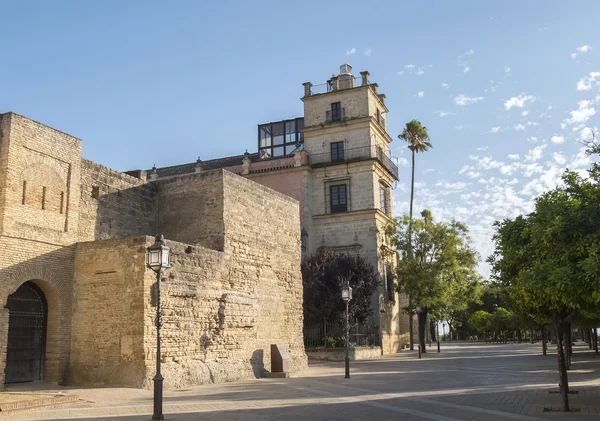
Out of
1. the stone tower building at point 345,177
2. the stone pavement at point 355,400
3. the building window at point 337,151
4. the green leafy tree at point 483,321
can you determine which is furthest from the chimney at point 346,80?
the green leafy tree at point 483,321

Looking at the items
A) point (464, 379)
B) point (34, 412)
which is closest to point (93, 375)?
point (34, 412)

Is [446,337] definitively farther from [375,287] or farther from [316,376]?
[316,376]

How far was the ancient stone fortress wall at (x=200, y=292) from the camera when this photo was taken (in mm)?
15039

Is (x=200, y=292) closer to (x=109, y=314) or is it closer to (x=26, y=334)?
(x=109, y=314)

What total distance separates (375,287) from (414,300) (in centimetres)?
489

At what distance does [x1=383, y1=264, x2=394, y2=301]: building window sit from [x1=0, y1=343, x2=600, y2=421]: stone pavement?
62.4ft

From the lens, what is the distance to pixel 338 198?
3775 centimetres

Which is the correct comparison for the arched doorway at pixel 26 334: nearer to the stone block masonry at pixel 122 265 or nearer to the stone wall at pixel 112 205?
the stone block masonry at pixel 122 265

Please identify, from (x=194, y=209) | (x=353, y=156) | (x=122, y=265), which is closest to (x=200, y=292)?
(x=122, y=265)

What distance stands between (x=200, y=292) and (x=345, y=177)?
21.8 meters

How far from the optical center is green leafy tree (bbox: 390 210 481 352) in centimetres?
3650

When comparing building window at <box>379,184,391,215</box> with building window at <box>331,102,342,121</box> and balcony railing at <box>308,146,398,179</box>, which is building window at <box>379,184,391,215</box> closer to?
balcony railing at <box>308,146,398,179</box>

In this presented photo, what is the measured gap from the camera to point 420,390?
1492cm

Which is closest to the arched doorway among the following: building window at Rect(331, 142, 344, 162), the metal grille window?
building window at Rect(331, 142, 344, 162)
